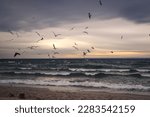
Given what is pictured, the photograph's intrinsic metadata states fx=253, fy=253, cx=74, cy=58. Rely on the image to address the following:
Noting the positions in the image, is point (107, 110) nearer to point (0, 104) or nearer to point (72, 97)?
point (0, 104)

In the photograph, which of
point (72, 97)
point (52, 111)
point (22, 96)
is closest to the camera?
point (52, 111)

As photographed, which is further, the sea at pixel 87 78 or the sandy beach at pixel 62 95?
the sea at pixel 87 78

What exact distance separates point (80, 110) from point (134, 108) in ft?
6.22

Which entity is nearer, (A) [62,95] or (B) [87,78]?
(A) [62,95]

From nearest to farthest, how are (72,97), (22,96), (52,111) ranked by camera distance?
(52,111), (22,96), (72,97)

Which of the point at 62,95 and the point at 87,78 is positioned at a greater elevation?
the point at 62,95

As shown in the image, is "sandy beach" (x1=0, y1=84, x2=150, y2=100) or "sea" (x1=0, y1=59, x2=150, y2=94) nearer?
"sandy beach" (x1=0, y1=84, x2=150, y2=100)

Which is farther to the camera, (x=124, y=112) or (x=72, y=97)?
(x=72, y=97)

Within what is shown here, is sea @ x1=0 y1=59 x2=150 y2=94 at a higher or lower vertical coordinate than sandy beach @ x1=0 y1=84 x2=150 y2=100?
lower

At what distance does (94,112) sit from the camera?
305 inches

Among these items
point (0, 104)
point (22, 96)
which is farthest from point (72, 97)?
point (0, 104)

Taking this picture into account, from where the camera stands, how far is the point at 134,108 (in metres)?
8.59

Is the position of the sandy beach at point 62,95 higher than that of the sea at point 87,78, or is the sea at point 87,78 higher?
the sandy beach at point 62,95

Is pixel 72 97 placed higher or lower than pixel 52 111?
lower
